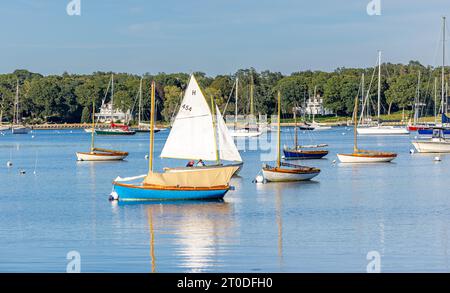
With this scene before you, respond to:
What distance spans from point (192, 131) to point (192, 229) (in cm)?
1695

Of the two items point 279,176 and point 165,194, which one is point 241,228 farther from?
point 279,176

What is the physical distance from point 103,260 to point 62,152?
86713 mm

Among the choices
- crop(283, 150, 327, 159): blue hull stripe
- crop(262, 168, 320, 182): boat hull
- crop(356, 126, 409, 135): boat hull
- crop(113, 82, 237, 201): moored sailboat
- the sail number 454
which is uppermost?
the sail number 454

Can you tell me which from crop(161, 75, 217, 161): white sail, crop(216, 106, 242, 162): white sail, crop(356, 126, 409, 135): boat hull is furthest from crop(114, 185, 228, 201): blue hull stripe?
crop(356, 126, 409, 135): boat hull

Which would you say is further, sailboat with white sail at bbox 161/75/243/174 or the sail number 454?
the sail number 454

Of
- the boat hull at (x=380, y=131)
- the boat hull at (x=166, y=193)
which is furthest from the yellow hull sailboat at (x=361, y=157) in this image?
the boat hull at (x=380, y=131)

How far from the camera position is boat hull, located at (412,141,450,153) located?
9856 centimetres

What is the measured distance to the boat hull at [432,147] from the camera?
98562mm

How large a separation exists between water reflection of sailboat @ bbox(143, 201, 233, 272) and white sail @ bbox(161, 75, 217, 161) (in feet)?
24.2

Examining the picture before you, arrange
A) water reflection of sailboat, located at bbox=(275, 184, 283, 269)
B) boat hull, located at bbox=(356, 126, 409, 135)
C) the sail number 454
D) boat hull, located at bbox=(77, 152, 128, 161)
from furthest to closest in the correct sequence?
boat hull, located at bbox=(356, 126, 409, 135)
boat hull, located at bbox=(77, 152, 128, 161)
the sail number 454
water reflection of sailboat, located at bbox=(275, 184, 283, 269)

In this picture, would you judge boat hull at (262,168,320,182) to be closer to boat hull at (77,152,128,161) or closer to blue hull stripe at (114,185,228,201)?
blue hull stripe at (114,185,228,201)

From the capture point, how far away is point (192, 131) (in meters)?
56.2

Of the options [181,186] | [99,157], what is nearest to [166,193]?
[181,186]
